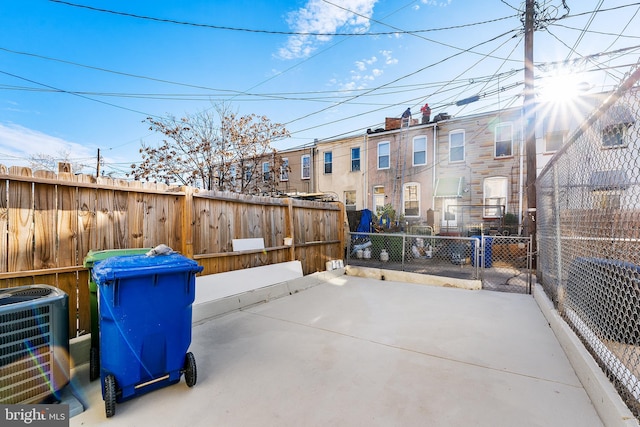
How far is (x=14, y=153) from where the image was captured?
575 inches

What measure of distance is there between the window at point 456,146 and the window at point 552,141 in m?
3.28

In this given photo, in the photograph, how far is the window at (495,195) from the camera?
42.0ft

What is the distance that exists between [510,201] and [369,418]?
1362 centimetres

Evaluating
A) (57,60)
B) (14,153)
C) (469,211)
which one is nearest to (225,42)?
(57,60)

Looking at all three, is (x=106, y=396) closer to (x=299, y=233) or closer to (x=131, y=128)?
(x=299, y=233)

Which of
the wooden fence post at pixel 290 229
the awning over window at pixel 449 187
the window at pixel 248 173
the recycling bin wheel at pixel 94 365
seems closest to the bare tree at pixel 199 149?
the window at pixel 248 173

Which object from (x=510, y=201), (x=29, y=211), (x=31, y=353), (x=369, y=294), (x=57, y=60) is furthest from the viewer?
(x=510, y=201)

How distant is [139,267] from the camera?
215 cm

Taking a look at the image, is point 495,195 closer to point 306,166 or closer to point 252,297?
point 306,166

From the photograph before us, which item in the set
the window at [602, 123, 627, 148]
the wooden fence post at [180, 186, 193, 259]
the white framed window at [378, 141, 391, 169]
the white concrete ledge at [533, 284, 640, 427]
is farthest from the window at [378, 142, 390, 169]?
the window at [602, 123, 627, 148]

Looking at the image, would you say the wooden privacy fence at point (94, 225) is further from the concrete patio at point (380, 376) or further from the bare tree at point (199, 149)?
the bare tree at point (199, 149)

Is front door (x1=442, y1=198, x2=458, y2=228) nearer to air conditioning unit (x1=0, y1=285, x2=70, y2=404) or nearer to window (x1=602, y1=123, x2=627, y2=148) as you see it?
window (x1=602, y1=123, x2=627, y2=148)

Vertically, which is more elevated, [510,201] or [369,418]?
[510,201]

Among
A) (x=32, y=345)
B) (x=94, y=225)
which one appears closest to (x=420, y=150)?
(x=94, y=225)
